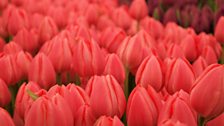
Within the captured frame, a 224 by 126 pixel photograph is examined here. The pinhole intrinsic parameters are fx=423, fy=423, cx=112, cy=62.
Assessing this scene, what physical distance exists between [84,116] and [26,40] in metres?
0.51

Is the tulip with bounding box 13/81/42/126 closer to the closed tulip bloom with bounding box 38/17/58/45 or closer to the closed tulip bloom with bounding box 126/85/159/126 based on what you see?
the closed tulip bloom with bounding box 126/85/159/126

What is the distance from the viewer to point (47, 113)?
1.97 ft

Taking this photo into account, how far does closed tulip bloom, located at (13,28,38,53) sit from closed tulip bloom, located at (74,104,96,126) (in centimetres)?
49

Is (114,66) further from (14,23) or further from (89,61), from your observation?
(14,23)

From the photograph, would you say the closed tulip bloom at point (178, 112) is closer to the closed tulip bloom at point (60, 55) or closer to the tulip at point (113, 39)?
the closed tulip bloom at point (60, 55)

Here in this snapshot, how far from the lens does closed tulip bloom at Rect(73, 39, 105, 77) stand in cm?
80

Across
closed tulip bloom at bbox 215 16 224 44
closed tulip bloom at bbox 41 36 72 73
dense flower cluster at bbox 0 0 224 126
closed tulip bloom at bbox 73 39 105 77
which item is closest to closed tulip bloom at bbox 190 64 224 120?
dense flower cluster at bbox 0 0 224 126

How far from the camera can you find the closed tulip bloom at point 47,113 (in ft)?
1.97

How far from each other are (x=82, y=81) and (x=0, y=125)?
25cm

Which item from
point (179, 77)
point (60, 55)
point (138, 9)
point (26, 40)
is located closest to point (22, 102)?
point (60, 55)

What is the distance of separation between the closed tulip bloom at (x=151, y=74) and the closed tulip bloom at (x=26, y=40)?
435 millimetres

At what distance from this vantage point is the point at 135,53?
2.83 feet

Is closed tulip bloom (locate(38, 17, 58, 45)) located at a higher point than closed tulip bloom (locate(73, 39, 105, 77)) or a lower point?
lower

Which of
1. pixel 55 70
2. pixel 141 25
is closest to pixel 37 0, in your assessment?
pixel 141 25
